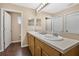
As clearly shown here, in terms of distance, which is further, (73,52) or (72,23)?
(72,23)

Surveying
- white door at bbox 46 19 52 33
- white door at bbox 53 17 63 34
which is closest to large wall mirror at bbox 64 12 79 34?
white door at bbox 53 17 63 34

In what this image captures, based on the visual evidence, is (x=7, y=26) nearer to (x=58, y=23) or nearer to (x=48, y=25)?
(x=48, y=25)

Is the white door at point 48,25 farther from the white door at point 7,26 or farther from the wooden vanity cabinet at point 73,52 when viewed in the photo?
the white door at point 7,26

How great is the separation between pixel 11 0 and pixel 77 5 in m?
0.76

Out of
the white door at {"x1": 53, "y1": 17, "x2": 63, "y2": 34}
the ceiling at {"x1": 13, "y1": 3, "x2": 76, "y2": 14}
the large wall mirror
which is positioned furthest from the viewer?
the white door at {"x1": 53, "y1": 17, "x2": 63, "y2": 34}

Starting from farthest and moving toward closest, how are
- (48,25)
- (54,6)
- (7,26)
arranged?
(7,26), (48,25), (54,6)

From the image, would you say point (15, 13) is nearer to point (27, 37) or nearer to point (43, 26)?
point (43, 26)

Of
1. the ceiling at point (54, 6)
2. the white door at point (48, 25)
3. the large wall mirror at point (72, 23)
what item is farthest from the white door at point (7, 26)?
the large wall mirror at point (72, 23)

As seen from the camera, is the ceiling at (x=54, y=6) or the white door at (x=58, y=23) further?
the white door at (x=58, y=23)

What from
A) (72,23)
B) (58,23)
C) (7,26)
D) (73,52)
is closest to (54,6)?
(58,23)

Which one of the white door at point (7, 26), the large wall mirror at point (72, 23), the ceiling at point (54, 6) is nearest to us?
the large wall mirror at point (72, 23)

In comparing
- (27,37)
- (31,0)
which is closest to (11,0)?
(31,0)

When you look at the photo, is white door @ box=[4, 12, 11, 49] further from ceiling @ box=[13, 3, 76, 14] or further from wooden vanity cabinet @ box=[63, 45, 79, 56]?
wooden vanity cabinet @ box=[63, 45, 79, 56]

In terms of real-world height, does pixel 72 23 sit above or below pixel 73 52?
above
